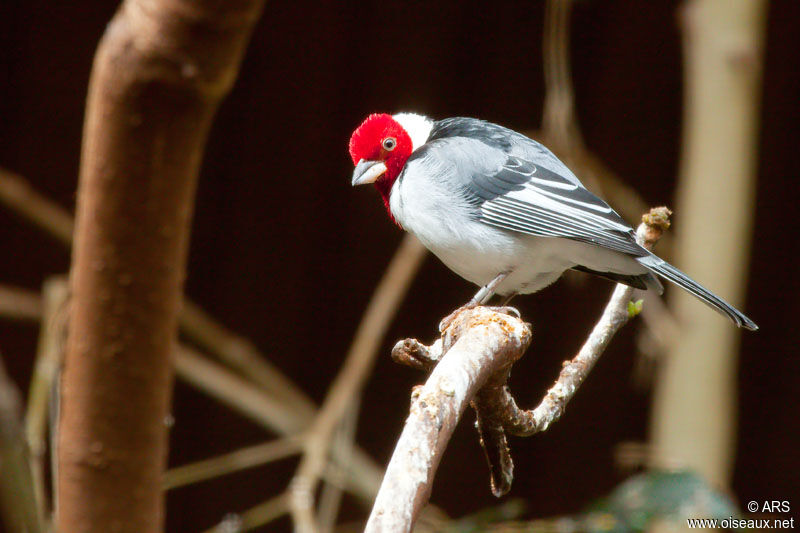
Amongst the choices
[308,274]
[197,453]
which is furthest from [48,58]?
[197,453]

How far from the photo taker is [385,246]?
10.2 feet

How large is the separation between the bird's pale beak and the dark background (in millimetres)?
1098

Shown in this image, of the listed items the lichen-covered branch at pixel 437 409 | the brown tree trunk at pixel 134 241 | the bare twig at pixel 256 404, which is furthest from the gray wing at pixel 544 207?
the bare twig at pixel 256 404

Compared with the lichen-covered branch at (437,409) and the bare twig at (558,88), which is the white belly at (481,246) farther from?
the bare twig at (558,88)

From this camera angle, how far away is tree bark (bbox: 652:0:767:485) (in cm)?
230

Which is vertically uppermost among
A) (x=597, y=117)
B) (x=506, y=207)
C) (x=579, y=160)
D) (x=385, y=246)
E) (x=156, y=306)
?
(x=597, y=117)

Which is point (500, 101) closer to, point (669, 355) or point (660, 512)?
point (669, 355)

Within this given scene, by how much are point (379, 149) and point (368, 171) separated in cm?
5

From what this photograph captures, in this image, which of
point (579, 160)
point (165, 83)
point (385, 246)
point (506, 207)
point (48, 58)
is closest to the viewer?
point (165, 83)

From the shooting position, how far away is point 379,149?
74.7 inches

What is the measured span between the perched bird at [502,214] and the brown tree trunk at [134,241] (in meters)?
0.71

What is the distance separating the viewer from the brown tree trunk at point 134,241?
3.22 ft

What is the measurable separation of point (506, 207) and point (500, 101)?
4.50 feet

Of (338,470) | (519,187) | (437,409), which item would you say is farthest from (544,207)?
(338,470)
